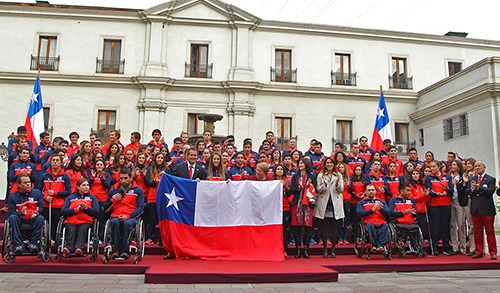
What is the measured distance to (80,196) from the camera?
290 inches

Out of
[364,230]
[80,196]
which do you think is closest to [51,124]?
[80,196]

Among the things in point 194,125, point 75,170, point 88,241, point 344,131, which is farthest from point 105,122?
point 88,241

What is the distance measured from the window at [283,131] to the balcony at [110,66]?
28.3 ft

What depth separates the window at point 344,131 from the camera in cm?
2269

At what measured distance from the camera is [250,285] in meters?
6.17

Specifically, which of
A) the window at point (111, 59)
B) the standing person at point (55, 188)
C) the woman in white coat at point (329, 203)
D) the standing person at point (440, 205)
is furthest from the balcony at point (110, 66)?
the standing person at point (440, 205)

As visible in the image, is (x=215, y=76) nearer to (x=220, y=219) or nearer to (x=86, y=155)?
(x=86, y=155)

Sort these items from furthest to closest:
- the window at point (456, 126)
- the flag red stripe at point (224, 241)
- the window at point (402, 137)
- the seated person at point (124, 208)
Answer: the window at point (402, 137) → the window at point (456, 126) → the flag red stripe at point (224, 241) → the seated person at point (124, 208)

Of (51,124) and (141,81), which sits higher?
(141,81)

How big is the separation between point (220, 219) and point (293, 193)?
59.6 inches

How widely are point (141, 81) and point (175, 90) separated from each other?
5.86 ft

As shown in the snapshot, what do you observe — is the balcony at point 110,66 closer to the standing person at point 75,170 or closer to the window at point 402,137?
the standing person at point 75,170

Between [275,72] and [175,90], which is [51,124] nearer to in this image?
[175,90]

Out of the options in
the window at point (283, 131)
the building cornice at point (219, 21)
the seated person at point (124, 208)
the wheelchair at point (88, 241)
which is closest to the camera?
the wheelchair at point (88, 241)
